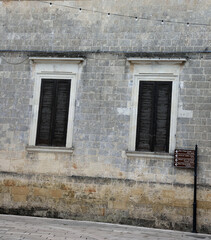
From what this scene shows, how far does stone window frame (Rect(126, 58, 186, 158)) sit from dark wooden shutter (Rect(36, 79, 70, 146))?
79.7 inches

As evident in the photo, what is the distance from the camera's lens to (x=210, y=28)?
39.8 ft

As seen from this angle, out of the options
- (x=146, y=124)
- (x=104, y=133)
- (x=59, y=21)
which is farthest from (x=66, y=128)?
(x=59, y=21)

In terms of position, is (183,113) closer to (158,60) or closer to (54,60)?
(158,60)

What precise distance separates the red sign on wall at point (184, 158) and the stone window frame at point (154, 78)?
→ 0.73ft

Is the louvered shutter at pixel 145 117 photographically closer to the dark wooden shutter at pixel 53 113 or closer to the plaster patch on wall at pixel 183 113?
the plaster patch on wall at pixel 183 113

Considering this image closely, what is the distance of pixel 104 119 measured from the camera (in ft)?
40.9

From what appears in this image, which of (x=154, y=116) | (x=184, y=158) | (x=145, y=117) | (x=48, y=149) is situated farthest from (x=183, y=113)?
(x=48, y=149)

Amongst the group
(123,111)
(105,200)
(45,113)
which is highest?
(123,111)

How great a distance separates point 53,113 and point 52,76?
3.75 ft

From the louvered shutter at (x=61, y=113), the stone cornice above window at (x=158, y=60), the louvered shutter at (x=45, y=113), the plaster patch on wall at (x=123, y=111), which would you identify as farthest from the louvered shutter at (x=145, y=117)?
the louvered shutter at (x=45, y=113)

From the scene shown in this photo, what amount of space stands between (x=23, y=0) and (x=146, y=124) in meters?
5.65

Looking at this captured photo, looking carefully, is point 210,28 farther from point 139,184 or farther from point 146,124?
point 139,184

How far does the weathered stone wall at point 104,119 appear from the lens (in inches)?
467

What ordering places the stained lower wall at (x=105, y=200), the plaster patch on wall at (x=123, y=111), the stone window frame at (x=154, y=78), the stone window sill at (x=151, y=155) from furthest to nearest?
the plaster patch on wall at (x=123, y=111)
the stone window frame at (x=154, y=78)
the stone window sill at (x=151, y=155)
the stained lower wall at (x=105, y=200)
